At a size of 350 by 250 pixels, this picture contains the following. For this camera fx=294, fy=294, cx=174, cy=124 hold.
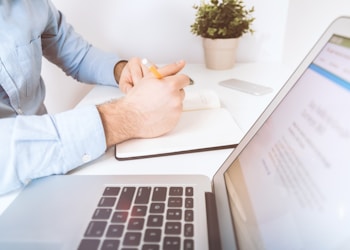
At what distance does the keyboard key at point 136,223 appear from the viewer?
1.10 ft

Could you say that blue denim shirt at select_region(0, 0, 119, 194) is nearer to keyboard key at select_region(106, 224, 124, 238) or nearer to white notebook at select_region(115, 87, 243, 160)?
white notebook at select_region(115, 87, 243, 160)

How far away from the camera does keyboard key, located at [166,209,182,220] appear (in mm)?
347

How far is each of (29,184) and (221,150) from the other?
310mm

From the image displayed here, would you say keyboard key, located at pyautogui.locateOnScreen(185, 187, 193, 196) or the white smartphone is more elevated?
keyboard key, located at pyautogui.locateOnScreen(185, 187, 193, 196)

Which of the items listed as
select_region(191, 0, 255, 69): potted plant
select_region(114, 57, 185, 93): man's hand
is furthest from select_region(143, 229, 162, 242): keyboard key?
select_region(191, 0, 255, 69): potted plant

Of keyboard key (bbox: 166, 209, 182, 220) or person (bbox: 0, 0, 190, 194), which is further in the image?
person (bbox: 0, 0, 190, 194)

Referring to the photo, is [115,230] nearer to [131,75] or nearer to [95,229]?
[95,229]

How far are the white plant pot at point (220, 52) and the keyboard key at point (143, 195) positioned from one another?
0.66 meters

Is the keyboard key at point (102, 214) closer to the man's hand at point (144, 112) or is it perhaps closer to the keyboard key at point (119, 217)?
the keyboard key at point (119, 217)

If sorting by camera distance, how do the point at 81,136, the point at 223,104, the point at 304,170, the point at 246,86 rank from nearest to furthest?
1. the point at 304,170
2. the point at 81,136
3. the point at 223,104
4. the point at 246,86

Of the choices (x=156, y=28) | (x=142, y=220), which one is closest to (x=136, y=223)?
(x=142, y=220)

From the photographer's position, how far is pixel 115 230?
331 mm

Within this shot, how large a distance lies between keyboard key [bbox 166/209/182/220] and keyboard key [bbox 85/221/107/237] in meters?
0.07

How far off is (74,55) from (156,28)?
0.33m
